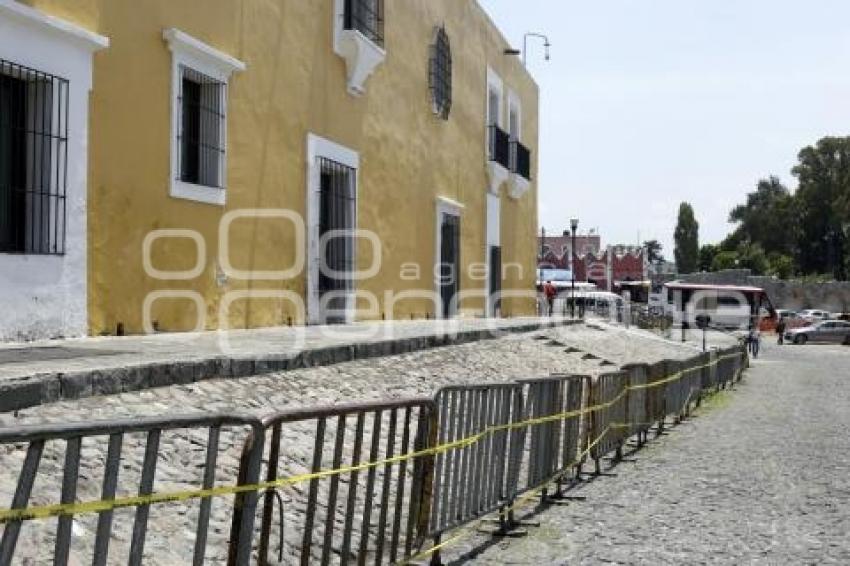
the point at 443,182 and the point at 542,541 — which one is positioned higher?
the point at 443,182

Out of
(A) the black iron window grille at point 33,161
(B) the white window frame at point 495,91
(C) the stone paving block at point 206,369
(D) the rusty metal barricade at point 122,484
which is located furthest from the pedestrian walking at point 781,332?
(D) the rusty metal barricade at point 122,484

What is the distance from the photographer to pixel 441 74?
62.4 ft

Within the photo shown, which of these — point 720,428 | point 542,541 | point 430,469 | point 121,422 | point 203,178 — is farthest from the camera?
point 720,428

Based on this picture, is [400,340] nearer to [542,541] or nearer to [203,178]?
[203,178]

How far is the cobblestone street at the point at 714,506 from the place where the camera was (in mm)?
6059

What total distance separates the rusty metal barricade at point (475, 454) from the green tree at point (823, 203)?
72.1m

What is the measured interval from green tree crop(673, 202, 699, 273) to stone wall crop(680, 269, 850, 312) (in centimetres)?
3953

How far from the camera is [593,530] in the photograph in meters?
6.70

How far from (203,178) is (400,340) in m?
2.88

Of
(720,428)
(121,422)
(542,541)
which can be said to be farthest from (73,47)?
(720,428)

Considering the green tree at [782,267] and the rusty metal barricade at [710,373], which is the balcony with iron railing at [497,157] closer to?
the rusty metal barricade at [710,373]

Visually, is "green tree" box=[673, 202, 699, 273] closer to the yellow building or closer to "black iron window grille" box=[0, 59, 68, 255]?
the yellow building

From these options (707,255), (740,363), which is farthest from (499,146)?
(707,255)

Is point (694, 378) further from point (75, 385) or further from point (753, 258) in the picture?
point (753, 258)
